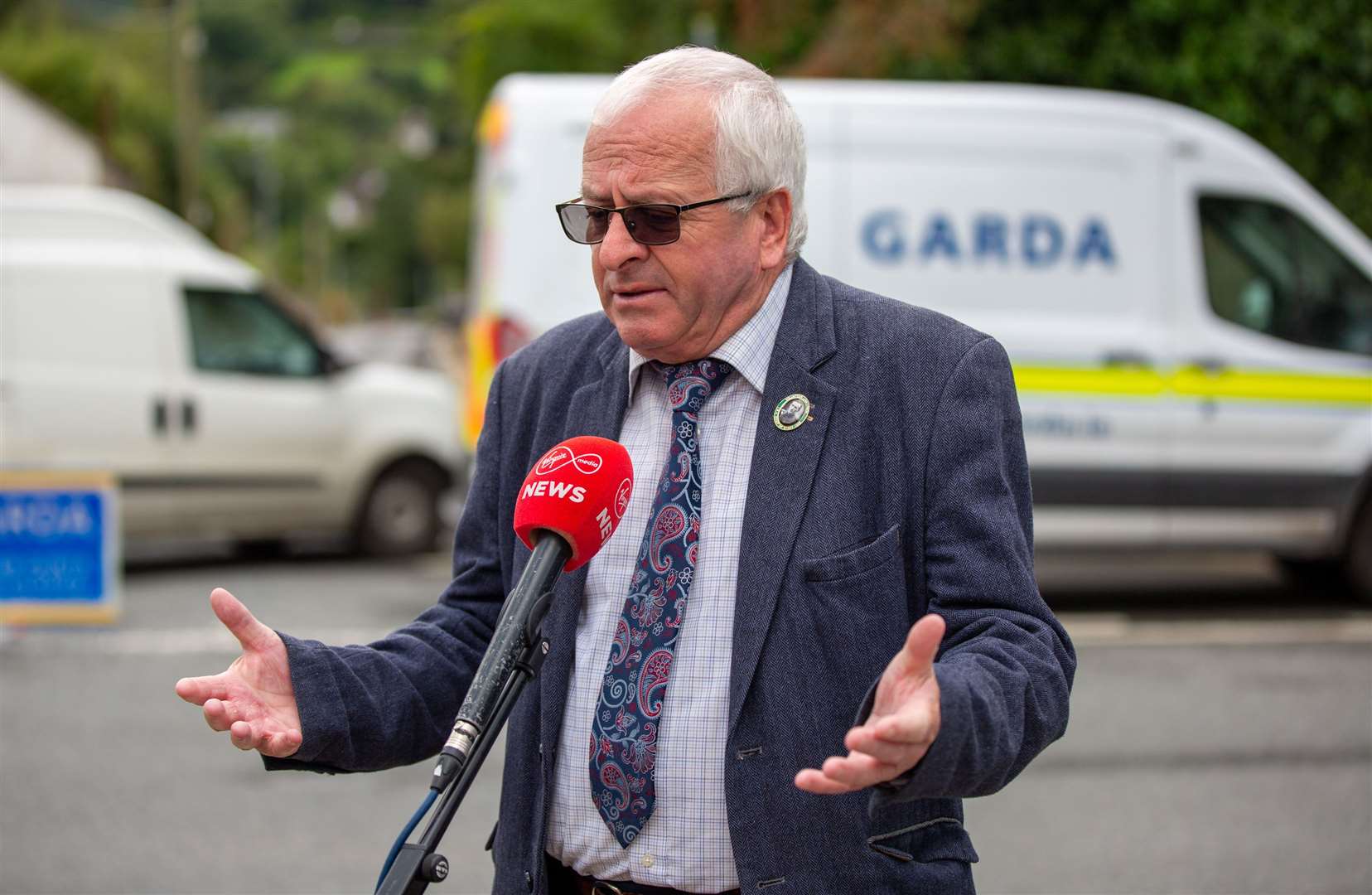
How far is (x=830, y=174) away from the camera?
28.8 ft

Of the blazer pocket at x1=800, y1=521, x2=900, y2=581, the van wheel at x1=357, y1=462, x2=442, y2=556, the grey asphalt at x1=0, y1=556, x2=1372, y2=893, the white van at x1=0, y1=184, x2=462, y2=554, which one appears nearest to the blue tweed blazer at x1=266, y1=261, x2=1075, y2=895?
the blazer pocket at x1=800, y1=521, x2=900, y2=581

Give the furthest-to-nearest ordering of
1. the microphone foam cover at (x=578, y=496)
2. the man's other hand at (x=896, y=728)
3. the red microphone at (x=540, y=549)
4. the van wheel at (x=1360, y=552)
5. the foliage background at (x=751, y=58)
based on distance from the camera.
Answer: the foliage background at (x=751, y=58), the van wheel at (x=1360, y=552), the microphone foam cover at (x=578, y=496), the red microphone at (x=540, y=549), the man's other hand at (x=896, y=728)

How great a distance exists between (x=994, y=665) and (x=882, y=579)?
229 millimetres

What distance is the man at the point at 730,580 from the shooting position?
2.15 metres

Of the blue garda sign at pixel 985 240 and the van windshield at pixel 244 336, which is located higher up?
the blue garda sign at pixel 985 240

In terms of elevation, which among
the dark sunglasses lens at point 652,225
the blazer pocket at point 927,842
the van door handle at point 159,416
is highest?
the dark sunglasses lens at point 652,225

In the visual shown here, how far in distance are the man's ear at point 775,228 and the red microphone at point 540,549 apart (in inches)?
14.6

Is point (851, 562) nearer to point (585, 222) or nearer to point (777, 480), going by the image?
point (777, 480)

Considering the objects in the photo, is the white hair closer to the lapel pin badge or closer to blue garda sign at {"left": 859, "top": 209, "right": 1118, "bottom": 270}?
the lapel pin badge

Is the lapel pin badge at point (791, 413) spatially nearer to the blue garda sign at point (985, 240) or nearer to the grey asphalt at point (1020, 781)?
the grey asphalt at point (1020, 781)

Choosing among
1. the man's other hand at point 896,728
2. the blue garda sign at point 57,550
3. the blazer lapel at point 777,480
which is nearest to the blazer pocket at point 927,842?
the blazer lapel at point 777,480

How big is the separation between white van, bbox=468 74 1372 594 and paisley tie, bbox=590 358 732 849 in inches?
247

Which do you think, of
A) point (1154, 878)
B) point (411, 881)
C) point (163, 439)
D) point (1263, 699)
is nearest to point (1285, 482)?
point (1263, 699)

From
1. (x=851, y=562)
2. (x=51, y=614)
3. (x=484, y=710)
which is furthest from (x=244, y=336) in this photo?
(x=484, y=710)
